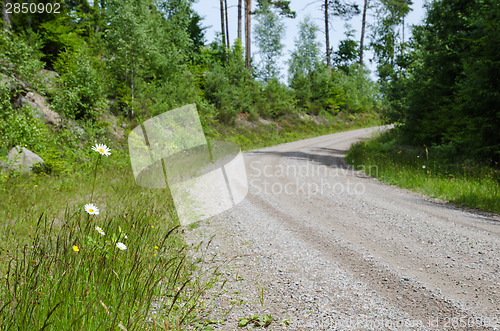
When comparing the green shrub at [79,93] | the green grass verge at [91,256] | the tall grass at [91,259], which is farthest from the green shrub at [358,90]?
the tall grass at [91,259]

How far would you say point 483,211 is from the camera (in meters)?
7.21

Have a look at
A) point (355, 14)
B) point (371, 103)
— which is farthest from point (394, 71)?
point (371, 103)

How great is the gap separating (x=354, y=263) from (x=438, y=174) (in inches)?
313

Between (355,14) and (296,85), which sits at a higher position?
(355,14)

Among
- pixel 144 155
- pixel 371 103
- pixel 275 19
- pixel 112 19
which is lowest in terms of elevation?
pixel 144 155

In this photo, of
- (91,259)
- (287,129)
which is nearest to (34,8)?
(287,129)

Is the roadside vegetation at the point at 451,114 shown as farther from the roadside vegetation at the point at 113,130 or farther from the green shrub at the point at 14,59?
the green shrub at the point at 14,59

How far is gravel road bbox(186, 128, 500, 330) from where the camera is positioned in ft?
9.74

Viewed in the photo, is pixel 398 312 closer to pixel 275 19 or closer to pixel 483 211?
pixel 483 211

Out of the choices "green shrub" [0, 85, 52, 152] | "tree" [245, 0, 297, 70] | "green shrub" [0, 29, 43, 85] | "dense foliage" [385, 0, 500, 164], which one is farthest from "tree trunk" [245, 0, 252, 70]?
"green shrub" [0, 85, 52, 152]

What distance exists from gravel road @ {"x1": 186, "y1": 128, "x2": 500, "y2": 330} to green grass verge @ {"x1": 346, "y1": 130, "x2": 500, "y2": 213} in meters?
1.00

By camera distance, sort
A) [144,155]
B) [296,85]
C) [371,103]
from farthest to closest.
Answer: [371,103], [296,85], [144,155]

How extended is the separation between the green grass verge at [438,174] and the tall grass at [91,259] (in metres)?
7.13

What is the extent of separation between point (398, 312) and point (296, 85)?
31.7 meters
